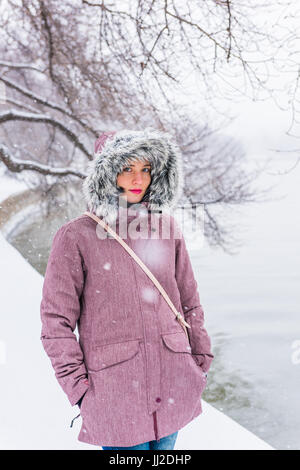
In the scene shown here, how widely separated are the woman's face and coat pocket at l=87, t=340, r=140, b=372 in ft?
2.01

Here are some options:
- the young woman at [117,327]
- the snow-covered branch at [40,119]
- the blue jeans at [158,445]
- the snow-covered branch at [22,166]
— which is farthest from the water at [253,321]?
the blue jeans at [158,445]

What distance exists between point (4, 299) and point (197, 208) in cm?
438

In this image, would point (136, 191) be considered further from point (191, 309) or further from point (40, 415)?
point (40, 415)

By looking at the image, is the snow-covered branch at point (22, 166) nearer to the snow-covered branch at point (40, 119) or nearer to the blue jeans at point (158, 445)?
the snow-covered branch at point (40, 119)

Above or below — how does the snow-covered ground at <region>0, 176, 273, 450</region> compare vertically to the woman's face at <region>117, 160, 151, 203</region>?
below

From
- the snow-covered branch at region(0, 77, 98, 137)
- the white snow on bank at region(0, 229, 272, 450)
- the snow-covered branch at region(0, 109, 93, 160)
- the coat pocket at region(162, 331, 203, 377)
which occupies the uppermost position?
the snow-covered branch at region(0, 77, 98, 137)

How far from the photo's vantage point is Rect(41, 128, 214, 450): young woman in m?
1.79

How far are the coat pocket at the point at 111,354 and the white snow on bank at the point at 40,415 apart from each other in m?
1.29

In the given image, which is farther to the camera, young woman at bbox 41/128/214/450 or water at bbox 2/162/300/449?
water at bbox 2/162/300/449

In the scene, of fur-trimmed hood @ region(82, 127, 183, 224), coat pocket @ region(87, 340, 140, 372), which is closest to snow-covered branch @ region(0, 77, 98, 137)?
fur-trimmed hood @ region(82, 127, 183, 224)

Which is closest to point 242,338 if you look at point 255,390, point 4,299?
point 255,390

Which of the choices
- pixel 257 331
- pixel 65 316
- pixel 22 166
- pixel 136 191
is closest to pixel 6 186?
pixel 257 331

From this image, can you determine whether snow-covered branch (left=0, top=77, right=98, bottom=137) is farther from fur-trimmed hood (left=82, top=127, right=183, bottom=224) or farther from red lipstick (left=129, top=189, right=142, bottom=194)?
red lipstick (left=129, top=189, right=142, bottom=194)
